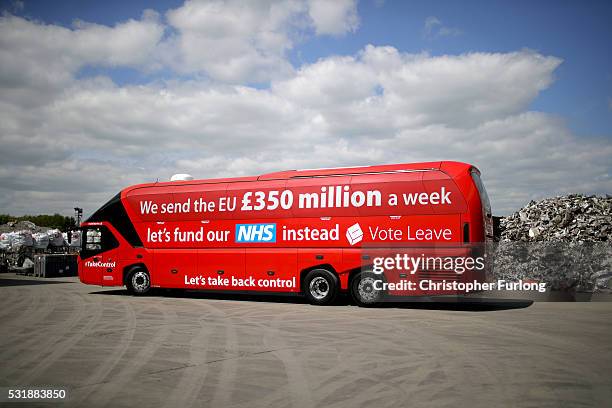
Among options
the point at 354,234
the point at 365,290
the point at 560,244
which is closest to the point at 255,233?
the point at 354,234

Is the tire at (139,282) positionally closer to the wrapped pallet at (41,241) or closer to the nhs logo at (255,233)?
the nhs logo at (255,233)

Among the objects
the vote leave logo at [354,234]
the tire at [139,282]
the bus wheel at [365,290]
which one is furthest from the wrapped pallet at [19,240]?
the bus wheel at [365,290]

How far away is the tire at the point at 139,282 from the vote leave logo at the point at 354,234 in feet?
23.9

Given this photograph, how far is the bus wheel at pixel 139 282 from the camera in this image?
1786 cm

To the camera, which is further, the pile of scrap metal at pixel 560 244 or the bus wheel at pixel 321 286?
the pile of scrap metal at pixel 560 244

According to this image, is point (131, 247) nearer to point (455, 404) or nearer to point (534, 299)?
point (534, 299)

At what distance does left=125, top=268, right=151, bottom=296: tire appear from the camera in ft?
58.6

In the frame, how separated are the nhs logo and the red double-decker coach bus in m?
0.03

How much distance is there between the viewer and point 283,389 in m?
5.92

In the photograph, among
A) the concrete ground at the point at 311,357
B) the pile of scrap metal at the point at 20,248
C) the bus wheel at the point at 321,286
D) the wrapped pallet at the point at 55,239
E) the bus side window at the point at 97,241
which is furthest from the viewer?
the wrapped pallet at the point at 55,239

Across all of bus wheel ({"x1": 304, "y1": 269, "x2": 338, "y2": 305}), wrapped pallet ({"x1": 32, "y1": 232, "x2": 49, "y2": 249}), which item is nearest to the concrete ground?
bus wheel ({"x1": 304, "y1": 269, "x2": 338, "y2": 305})

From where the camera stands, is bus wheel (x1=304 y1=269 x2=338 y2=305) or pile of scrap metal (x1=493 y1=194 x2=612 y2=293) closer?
bus wheel (x1=304 y1=269 x2=338 y2=305)

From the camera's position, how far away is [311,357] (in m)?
7.70

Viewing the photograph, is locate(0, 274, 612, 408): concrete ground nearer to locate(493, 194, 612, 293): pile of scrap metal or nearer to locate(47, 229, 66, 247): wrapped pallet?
locate(493, 194, 612, 293): pile of scrap metal
